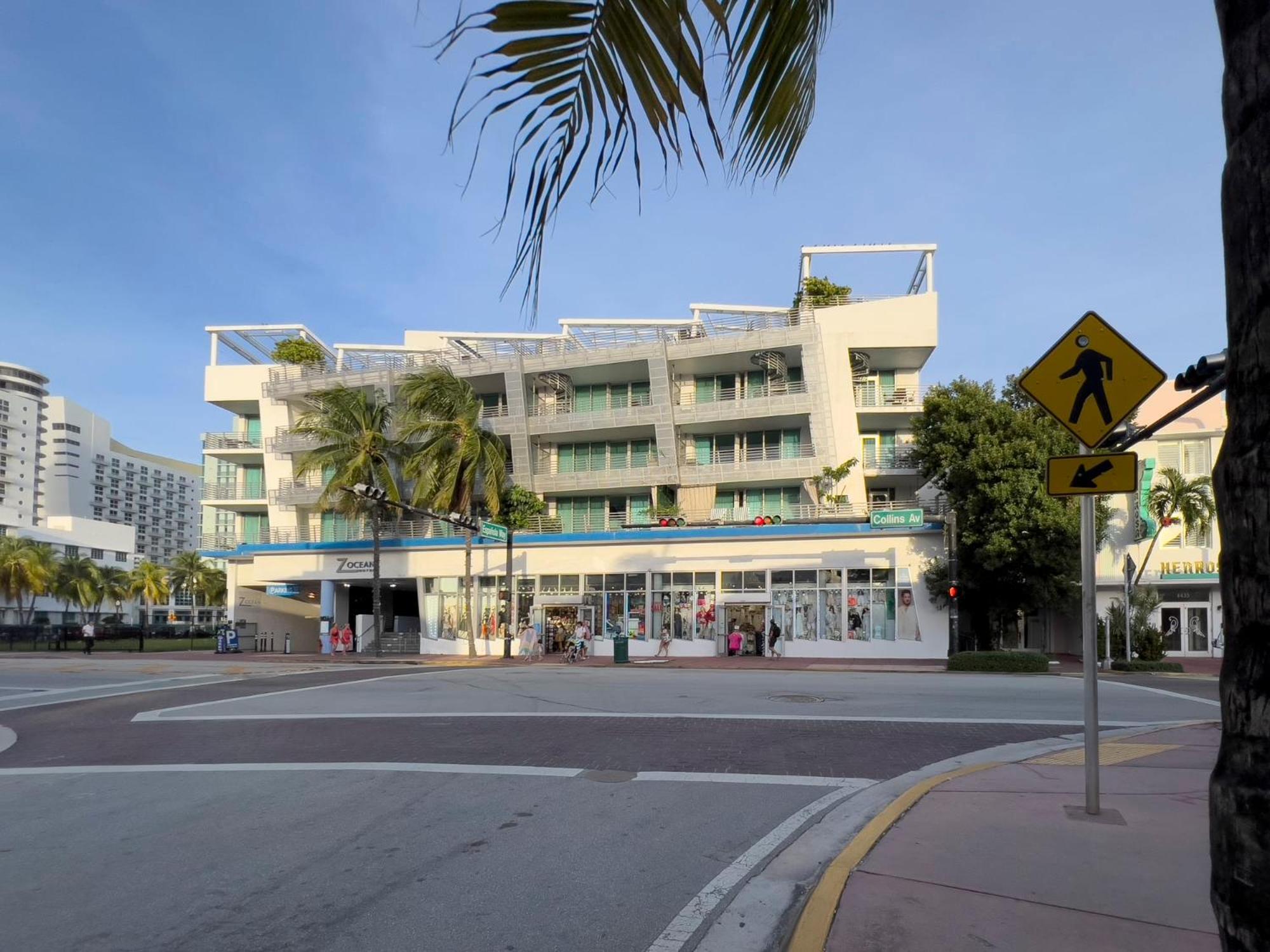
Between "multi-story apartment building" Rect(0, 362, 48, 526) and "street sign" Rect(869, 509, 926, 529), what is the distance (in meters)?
118

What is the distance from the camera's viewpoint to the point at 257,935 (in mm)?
5074

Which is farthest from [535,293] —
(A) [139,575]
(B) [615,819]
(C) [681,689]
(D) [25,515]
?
(D) [25,515]

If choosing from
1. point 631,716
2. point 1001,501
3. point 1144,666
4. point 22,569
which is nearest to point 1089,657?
point 631,716

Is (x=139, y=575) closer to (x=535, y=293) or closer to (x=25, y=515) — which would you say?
(x=25, y=515)

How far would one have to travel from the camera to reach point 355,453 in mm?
39062

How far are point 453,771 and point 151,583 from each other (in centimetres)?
10359

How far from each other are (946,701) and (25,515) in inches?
4852

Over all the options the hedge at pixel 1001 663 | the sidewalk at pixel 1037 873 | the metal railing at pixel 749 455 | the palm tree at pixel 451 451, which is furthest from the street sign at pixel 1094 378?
the metal railing at pixel 749 455

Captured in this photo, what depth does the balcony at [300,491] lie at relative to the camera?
46.3 m

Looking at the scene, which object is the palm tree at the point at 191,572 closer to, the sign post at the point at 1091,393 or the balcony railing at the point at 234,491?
the balcony railing at the point at 234,491

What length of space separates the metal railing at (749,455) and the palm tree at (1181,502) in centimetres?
1273

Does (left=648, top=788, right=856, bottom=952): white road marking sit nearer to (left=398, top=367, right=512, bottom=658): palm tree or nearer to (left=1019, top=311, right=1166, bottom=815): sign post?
(left=1019, top=311, right=1166, bottom=815): sign post

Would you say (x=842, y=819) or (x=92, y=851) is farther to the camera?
(x=842, y=819)

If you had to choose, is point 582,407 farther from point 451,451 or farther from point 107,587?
point 107,587
